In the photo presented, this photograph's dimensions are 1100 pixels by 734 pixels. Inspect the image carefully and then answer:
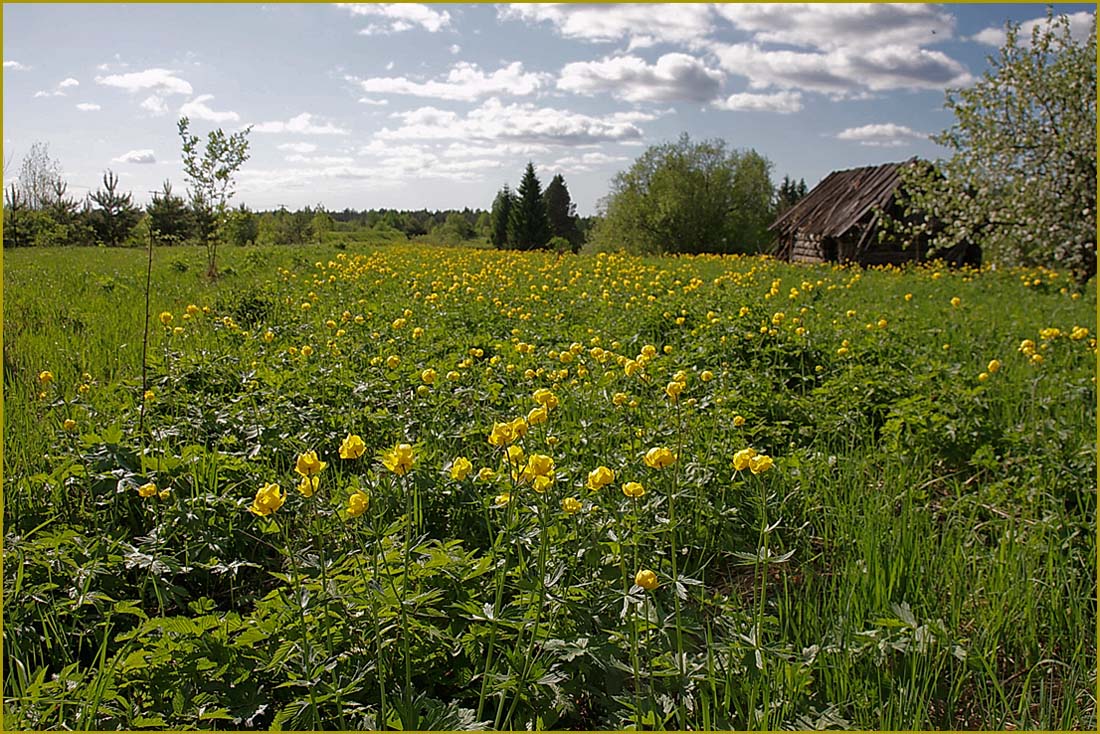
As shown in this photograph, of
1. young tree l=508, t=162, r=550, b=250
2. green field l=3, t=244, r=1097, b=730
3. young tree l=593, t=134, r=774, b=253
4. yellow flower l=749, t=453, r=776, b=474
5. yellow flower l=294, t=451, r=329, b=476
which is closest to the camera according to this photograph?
yellow flower l=294, t=451, r=329, b=476

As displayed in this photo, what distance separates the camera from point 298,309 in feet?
25.6

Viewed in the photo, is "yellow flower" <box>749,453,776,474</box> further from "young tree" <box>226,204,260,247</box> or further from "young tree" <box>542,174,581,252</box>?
"young tree" <box>542,174,581,252</box>

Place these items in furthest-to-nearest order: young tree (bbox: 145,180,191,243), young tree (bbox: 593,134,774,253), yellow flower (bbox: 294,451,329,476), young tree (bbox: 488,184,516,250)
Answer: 1. young tree (bbox: 488,184,516,250)
2. young tree (bbox: 593,134,774,253)
3. young tree (bbox: 145,180,191,243)
4. yellow flower (bbox: 294,451,329,476)

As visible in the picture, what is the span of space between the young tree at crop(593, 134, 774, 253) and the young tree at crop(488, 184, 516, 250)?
49.8 ft

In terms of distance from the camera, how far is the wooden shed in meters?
21.7

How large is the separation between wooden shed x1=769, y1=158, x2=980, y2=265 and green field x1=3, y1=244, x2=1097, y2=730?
17.2 meters

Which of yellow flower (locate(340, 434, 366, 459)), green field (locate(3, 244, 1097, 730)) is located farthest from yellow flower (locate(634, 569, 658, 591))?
yellow flower (locate(340, 434, 366, 459))

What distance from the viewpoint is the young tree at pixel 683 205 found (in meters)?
41.2

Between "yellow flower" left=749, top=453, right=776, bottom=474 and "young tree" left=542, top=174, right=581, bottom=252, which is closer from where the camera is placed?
"yellow flower" left=749, top=453, right=776, bottom=474

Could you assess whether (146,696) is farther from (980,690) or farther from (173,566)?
(980,690)

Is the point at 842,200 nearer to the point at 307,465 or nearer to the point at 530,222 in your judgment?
the point at 307,465

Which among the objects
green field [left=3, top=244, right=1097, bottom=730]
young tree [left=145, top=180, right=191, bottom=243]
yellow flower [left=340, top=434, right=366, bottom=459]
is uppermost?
young tree [left=145, top=180, right=191, bottom=243]

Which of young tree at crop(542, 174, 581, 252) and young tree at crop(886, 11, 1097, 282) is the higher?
young tree at crop(542, 174, 581, 252)

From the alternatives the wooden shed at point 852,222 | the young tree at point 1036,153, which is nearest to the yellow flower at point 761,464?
the young tree at point 1036,153
